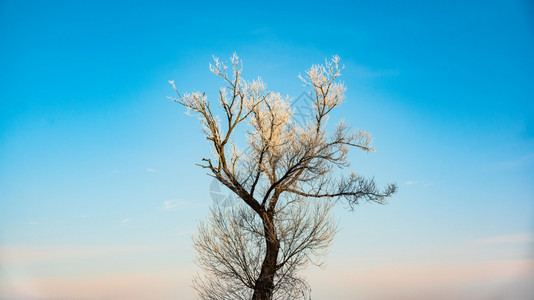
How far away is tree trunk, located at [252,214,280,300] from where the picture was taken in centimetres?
1020

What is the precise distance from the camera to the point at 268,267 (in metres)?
10.2

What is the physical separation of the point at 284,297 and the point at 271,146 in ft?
11.3

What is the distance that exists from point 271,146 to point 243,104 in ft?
3.70

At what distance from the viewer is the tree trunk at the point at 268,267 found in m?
10.2

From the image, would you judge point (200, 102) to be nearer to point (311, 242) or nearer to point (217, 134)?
point (217, 134)

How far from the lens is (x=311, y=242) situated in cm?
1085

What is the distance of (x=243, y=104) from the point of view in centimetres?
1022

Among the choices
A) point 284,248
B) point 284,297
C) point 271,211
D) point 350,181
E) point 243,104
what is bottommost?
point 284,297

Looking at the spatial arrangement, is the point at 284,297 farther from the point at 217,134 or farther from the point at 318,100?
the point at 318,100

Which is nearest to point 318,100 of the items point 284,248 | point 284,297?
point 284,248

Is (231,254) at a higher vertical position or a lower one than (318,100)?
lower

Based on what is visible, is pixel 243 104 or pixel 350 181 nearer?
pixel 243 104

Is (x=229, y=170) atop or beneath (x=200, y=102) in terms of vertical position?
beneath

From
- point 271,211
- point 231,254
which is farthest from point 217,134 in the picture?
point 231,254
